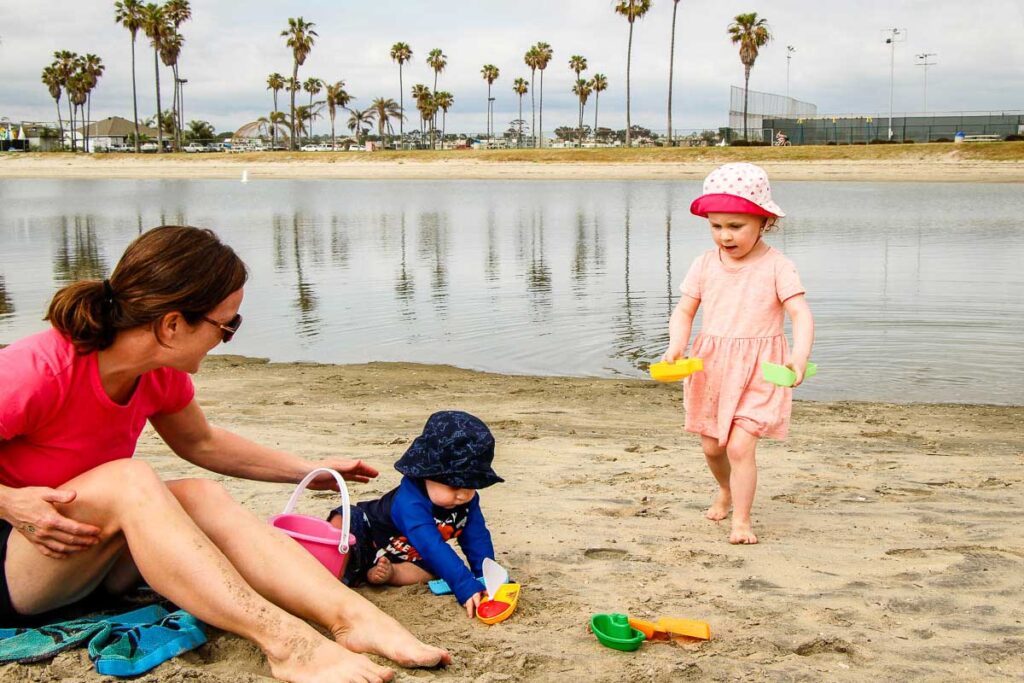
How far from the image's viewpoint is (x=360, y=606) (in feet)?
10.0

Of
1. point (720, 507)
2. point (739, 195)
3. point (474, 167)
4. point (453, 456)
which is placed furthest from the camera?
point (474, 167)

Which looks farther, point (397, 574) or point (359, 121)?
point (359, 121)

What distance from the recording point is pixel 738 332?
14.1 feet

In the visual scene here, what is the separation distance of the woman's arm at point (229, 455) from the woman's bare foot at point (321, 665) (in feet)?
2.87

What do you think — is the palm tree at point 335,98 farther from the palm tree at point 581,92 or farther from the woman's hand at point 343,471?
the woman's hand at point 343,471

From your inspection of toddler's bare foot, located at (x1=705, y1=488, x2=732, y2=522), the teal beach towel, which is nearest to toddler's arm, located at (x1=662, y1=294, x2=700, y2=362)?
toddler's bare foot, located at (x1=705, y1=488, x2=732, y2=522)

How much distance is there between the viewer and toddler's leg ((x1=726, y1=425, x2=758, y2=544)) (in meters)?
4.09

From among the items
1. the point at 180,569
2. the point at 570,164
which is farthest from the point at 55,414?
the point at 570,164

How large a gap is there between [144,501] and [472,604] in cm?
113

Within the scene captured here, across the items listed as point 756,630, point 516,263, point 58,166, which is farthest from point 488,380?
point 58,166

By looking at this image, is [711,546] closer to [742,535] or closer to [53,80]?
[742,535]

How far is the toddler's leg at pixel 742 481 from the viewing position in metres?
4.09

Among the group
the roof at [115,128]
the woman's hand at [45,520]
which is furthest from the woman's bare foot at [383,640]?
the roof at [115,128]

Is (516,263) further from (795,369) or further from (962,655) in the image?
(962,655)
